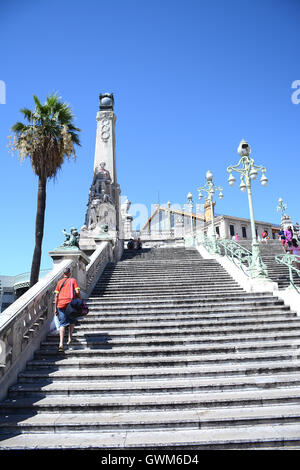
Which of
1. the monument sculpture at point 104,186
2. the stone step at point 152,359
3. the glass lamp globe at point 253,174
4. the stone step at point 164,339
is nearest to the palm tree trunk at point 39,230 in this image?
the monument sculpture at point 104,186

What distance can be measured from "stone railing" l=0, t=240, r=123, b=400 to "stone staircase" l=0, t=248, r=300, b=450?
0.26 meters

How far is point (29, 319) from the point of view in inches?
252

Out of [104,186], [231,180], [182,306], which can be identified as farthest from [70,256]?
[104,186]

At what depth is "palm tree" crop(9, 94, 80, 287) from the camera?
13.8m

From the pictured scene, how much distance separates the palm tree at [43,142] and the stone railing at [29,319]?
4500 mm

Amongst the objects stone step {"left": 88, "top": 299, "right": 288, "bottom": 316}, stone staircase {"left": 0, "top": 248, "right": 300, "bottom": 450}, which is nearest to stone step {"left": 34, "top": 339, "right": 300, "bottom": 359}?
stone staircase {"left": 0, "top": 248, "right": 300, "bottom": 450}

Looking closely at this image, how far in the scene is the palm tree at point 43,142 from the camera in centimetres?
1375

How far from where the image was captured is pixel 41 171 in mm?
13992

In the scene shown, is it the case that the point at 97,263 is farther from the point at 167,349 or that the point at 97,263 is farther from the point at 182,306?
the point at 167,349

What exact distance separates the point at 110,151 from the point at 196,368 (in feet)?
58.3

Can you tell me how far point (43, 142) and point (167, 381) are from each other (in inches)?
477

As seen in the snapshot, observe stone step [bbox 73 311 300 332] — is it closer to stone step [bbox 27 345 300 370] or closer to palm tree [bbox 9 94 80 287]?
stone step [bbox 27 345 300 370]
